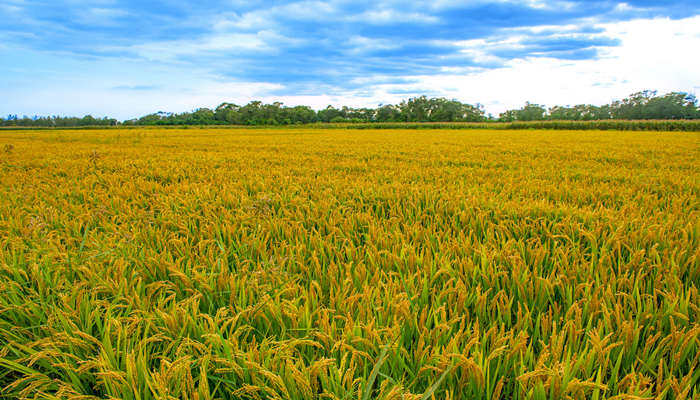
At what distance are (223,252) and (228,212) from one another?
2.79 ft

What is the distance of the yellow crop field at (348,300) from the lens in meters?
0.91

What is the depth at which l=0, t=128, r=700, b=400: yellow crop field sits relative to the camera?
0.91 m

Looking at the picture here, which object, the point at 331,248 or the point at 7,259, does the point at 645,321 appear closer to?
the point at 331,248

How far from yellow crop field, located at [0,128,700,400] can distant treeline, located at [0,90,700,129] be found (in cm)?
8287

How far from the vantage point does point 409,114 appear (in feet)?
358

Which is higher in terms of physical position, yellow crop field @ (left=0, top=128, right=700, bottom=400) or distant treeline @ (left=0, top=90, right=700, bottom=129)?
distant treeline @ (left=0, top=90, right=700, bottom=129)

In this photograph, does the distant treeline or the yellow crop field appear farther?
the distant treeline

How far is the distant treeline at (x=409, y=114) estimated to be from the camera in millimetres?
80062

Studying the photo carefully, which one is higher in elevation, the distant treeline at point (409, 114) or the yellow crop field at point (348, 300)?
the distant treeline at point (409, 114)

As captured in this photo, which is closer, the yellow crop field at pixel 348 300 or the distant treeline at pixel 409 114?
the yellow crop field at pixel 348 300

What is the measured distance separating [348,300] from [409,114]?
372ft

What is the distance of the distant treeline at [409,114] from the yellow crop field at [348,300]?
82.9 metres

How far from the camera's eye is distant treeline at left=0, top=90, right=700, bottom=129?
8006 centimetres

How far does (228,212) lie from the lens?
255 centimetres
